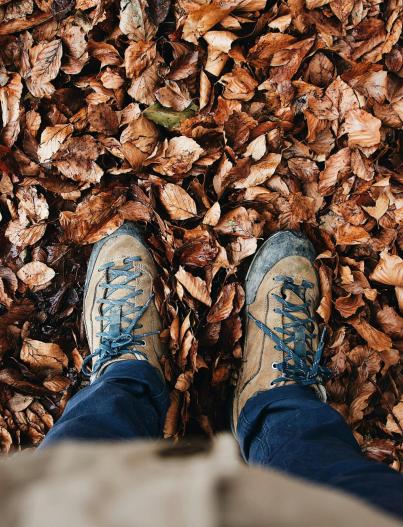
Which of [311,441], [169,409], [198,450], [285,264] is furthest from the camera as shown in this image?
[285,264]

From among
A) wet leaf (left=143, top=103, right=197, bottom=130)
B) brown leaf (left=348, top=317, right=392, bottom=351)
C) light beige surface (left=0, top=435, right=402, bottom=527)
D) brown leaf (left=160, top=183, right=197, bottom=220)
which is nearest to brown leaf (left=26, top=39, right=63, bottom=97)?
wet leaf (left=143, top=103, right=197, bottom=130)

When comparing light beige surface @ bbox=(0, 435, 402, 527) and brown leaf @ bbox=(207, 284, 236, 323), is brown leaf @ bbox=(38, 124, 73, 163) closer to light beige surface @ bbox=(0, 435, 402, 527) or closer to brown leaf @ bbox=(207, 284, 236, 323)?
brown leaf @ bbox=(207, 284, 236, 323)

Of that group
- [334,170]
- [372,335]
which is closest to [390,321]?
[372,335]

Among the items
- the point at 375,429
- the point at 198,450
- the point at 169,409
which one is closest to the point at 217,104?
the point at 169,409

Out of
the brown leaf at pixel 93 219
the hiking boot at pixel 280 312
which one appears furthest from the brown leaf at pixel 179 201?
the hiking boot at pixel 280 312

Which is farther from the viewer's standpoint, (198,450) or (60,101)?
(60,101)

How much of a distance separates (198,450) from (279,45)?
1117 millimetres

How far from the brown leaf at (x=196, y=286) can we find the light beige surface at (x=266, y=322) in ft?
0.51

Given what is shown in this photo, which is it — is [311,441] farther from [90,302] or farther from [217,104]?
[217,104]

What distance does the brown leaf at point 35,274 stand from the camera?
1.20 meters

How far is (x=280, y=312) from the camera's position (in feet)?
4.01

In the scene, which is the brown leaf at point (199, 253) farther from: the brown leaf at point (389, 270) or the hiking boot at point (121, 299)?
the brown leaf at point (389, 270)

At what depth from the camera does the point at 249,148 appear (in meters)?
1.16

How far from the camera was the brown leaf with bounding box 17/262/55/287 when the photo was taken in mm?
1195
